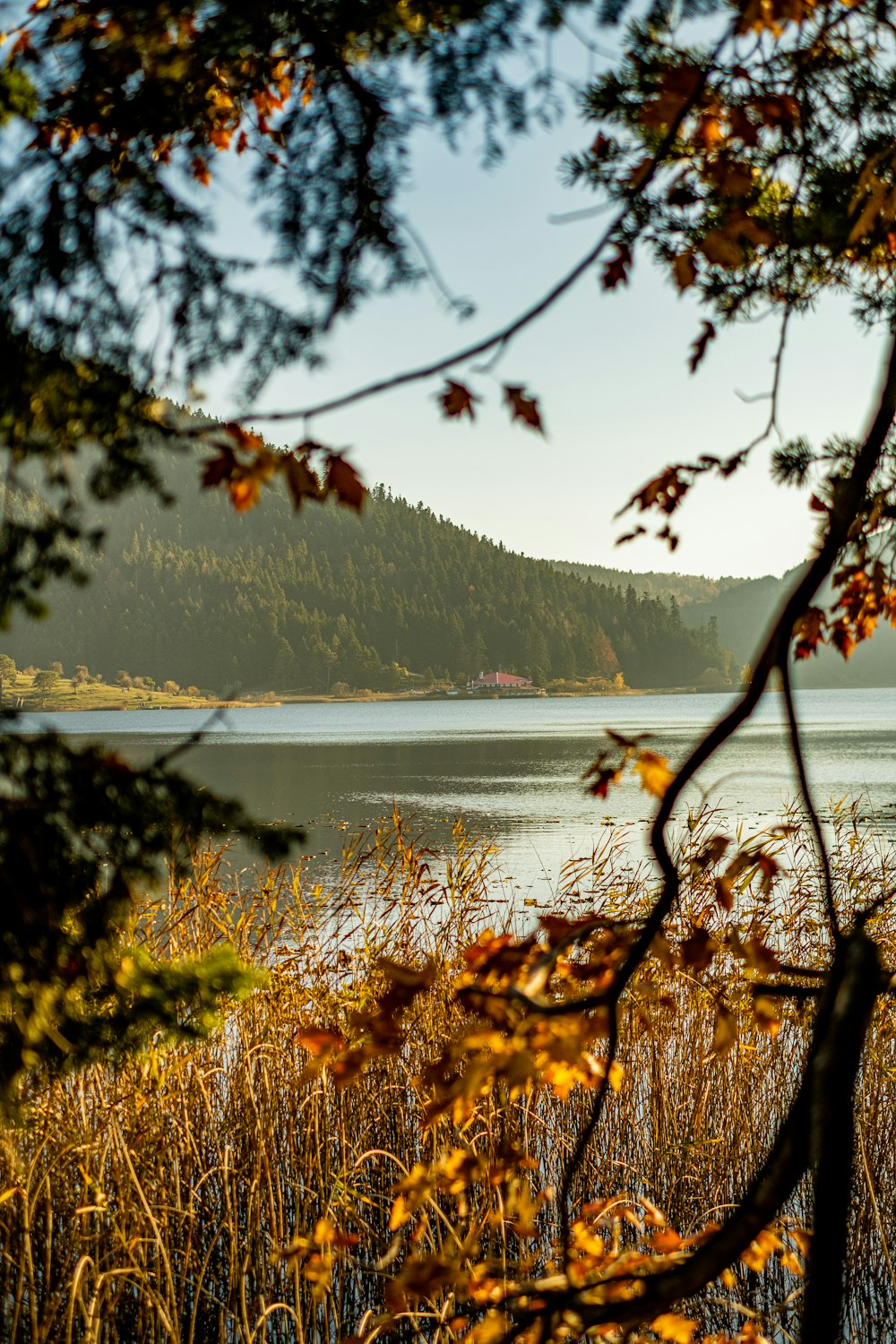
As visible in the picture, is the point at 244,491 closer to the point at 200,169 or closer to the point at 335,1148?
the point at 200,169

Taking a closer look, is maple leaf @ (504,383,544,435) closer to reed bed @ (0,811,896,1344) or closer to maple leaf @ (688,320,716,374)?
maple leaf @ (688,320,716,374)

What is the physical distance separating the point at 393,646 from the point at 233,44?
→ 110662 mm

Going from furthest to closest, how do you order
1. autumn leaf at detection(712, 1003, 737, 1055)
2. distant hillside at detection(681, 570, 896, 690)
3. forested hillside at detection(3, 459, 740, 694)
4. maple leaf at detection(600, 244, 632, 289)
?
distant hillside at detection(681, 570, 896, 690)
forested hillside at detection(3, 459, 740, 694)
maple leaf at detection(600, 244, 632, 289)
autumn leaf at detection(712, 1003, 737, 1055)

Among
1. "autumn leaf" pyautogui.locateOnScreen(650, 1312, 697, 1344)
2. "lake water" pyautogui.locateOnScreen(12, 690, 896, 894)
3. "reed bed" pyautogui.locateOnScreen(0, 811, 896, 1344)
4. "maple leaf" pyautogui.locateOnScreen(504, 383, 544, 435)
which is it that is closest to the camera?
"maple leaf" pyautogui.locateOnScreen(504, 383, 544, 435)

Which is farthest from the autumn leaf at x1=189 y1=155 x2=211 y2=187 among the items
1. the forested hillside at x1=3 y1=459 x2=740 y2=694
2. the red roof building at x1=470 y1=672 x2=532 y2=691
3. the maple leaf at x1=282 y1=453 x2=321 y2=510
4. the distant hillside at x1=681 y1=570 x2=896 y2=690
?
the red roof building at x1=470 y1=672 x2=532 y2=691

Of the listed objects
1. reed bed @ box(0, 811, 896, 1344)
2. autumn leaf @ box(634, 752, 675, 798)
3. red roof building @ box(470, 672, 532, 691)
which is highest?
autumn leaf @ box(634, 752, 675, 798)

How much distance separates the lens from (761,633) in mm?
107938

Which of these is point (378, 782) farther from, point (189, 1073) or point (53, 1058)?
point (53, 1058)

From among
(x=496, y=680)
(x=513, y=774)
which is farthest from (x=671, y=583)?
(x=513, y=774)

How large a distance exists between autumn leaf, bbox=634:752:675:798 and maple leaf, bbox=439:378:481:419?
2.06 ft

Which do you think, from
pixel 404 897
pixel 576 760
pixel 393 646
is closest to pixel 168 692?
pixel 393 646

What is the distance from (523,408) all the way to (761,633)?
364ft

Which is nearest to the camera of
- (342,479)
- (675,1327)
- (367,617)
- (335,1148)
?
(342,479)

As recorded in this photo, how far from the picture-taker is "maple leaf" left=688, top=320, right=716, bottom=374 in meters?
2.18
